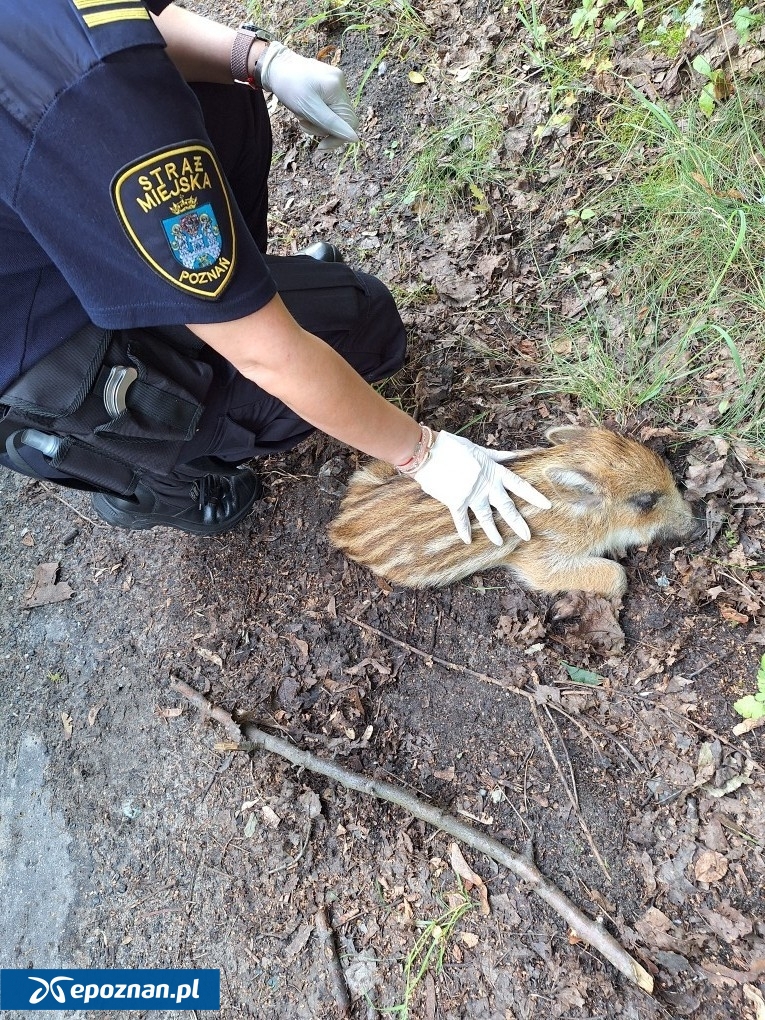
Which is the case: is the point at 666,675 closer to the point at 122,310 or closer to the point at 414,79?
the point at 122,310

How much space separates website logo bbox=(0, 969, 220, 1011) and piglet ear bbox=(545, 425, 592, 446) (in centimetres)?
283

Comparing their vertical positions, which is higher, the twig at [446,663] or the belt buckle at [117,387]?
the belt buckle at [117,387]

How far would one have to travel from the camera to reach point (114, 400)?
7.39 ft

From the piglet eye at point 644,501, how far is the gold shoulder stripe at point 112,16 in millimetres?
2532

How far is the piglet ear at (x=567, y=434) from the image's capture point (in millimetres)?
3084

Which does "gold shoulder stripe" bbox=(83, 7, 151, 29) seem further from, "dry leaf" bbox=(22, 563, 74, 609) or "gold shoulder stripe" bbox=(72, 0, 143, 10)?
"dry leaf" bbox=(22, 563, 74, 609)

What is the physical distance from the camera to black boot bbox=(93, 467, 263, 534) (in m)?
3.19

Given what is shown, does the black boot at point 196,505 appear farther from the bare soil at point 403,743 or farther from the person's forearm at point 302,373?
the person's forearm at point 302,373

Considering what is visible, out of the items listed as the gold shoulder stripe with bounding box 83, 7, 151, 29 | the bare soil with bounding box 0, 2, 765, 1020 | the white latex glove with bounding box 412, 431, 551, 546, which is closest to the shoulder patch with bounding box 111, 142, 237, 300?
the gold shoulder stripe with bounding box 83, 7, 151, 29

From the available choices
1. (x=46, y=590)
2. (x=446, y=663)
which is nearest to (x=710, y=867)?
(x=446, y=663)

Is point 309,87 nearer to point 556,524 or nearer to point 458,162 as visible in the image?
point 458,162

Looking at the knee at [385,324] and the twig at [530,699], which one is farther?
the knee at [385,324]

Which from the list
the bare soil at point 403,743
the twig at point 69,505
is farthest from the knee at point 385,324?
the twig at point 69,505

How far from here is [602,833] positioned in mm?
2602
